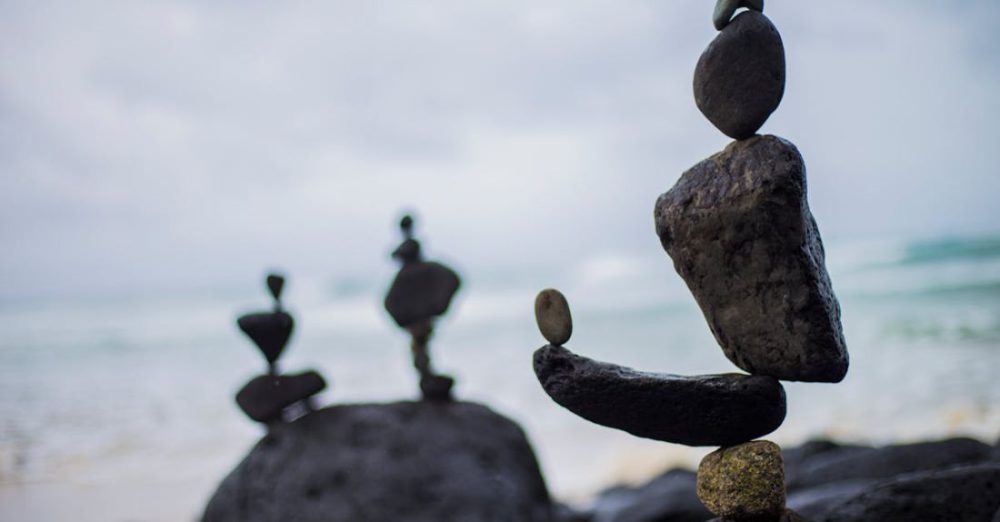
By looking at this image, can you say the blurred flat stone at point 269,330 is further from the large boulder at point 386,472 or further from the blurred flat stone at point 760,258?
the blurred flat stone at point 760,258

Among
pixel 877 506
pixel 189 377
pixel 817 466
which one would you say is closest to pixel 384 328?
pixel 189 377

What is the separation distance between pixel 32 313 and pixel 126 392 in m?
19.7

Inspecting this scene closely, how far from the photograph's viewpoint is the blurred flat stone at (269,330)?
3.67 m

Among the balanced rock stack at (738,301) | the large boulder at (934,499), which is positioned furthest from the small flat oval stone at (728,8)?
the large boulder at (934,499)

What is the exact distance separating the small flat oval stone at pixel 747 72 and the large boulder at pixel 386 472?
2.25m

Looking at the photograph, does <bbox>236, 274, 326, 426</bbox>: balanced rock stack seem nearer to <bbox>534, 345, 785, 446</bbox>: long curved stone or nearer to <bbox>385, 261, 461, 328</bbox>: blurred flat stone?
<bbox>385, 261, 461, 328</bbox>: blurred flat stone

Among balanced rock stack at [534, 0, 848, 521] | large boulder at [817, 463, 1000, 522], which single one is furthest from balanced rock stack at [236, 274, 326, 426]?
large boulder at [817, 463, 1000, 522]

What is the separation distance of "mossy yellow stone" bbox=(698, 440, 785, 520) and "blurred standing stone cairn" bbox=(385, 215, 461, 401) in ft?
6.09

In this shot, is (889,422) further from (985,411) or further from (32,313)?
(32,313)

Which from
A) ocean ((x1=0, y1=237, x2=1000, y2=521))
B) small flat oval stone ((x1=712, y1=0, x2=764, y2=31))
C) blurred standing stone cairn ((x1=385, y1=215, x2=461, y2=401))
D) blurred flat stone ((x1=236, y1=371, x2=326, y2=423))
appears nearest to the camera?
small flat oval stone ((x1=712, y1=0, x2=764, y2=31))

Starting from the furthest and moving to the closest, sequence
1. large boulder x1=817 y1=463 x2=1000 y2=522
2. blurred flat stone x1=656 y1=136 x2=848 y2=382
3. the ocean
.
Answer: the ocean → large boulder x1=817 y1=463 x2=1000 y2=522 → blurred flat stone x1=656 y1=136 x2=848 y2=382

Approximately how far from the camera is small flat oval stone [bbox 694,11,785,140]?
2.21 meters

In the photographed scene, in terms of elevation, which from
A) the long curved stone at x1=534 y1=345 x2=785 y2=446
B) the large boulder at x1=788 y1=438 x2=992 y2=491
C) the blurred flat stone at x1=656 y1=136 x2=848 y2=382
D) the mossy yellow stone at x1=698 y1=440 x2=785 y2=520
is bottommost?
the large boulder at x1=788 y1=438 x2=992 y2=491

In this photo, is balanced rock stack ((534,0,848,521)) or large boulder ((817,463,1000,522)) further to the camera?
large boulder ((817,463,1000,522))
